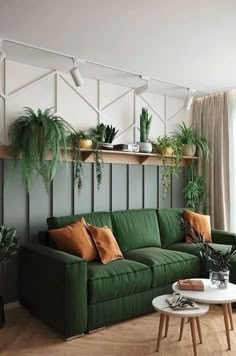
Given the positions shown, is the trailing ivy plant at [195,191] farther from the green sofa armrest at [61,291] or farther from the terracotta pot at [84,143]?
the green sofa armrest at [61,291]

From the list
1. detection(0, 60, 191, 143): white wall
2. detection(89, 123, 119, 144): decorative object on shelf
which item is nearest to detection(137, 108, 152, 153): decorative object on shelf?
detection(0, 60, 191, 143): white wall

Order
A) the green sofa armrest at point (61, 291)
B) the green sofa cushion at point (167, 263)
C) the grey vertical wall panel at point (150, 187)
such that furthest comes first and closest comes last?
the grey vertical wall panel at point (150, 187) → the green sofa cushion at point (167, 263) → the green sofa armrest at point (61, 291)

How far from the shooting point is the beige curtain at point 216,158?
4379 millimetres

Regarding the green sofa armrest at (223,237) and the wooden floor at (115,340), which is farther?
the green sofa armrest at (223,237)

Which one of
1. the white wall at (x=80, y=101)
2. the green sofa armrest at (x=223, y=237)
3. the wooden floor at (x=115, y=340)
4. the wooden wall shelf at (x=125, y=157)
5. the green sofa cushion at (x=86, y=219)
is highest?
the white wall at (x=80, y=101)

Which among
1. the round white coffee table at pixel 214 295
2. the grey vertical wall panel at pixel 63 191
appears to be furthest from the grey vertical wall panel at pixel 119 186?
the round white coffee table at pixel 214 295

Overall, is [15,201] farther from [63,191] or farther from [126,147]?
[126,147]

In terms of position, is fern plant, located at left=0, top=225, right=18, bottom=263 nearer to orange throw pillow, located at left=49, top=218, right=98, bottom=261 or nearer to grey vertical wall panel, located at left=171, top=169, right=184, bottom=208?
orange throw pillow, located at left=49, top=218, right=98, bottom=261

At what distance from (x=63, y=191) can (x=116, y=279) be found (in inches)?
47.3

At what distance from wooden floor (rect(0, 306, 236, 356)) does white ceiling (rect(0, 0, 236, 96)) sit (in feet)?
7.80

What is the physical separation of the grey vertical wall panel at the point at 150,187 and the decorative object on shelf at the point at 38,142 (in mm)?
1398

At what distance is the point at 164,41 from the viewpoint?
2.82 m

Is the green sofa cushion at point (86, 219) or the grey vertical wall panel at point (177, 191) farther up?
the grey vertical wall panel at point (177, 191)

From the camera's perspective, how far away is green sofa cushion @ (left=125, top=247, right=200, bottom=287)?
310 centimetres
